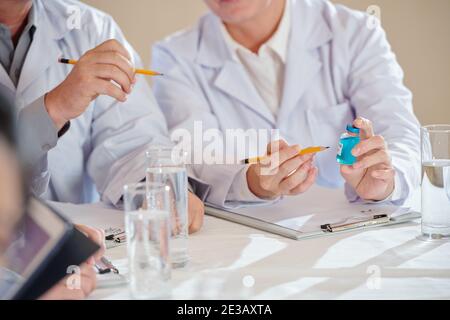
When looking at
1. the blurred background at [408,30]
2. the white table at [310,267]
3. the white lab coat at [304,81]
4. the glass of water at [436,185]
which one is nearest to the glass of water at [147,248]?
the white table at [310,267]

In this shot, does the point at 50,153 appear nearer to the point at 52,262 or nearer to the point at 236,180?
the point at 236,180

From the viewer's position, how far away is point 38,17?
1.68m

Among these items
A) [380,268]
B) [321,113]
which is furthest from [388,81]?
[380,268]

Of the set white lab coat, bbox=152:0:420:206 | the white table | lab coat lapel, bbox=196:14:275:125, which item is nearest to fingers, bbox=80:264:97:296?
the white table

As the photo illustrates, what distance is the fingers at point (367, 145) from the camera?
1.32 meters

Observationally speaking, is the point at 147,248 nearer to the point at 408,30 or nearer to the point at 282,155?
the point at 282,155

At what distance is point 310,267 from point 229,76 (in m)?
0.94

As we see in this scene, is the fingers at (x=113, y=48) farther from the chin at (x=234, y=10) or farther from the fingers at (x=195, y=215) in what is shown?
the chin at (x=234, y=10)

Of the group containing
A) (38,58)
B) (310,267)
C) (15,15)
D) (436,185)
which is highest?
(15,15)

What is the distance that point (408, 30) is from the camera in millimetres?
2289

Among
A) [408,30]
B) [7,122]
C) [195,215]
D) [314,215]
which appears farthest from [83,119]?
[408,30]

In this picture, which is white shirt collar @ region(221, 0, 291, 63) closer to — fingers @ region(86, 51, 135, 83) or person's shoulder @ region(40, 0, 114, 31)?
person's shoulder @ region(40, 0, 114, 31)

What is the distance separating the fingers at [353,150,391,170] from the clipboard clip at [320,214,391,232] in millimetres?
108
